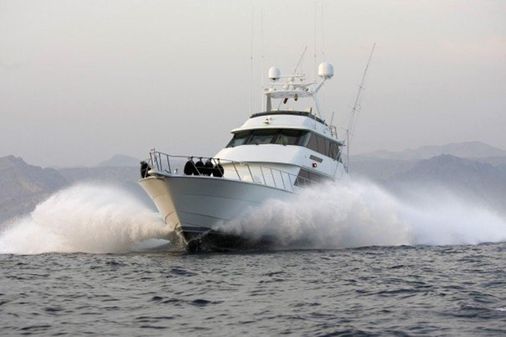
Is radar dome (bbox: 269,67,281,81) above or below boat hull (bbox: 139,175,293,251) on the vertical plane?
above

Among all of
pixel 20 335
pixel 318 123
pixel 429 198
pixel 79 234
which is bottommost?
pixel 20 335

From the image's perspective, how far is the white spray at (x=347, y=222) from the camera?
2033 cm

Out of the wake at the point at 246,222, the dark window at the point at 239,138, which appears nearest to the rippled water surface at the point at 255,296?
the wake at the point at 246,222

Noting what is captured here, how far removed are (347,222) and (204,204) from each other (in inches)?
234

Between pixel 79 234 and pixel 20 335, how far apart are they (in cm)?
1377

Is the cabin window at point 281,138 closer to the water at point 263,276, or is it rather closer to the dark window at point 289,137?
the dark window at point 289,137

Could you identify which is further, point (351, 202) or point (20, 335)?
point (351, 202)

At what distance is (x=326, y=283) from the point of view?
12.8 meters

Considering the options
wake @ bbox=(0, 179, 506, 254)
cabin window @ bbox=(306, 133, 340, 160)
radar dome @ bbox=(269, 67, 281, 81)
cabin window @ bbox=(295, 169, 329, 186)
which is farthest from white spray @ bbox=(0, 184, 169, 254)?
radar dome @ bbox=(269, 67, 281, 81)

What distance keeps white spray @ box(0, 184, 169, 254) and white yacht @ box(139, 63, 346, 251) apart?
120 cm

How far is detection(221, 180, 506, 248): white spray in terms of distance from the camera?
20.3m

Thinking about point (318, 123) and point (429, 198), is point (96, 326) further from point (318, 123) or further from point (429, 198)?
point (429, 198)

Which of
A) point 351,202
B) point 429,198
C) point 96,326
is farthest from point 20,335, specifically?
point 429,198

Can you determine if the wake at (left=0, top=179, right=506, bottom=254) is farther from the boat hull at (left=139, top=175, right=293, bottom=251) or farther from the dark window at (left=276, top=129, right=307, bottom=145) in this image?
the dark window at (left=276, top=129, right=307, bottom=145)
